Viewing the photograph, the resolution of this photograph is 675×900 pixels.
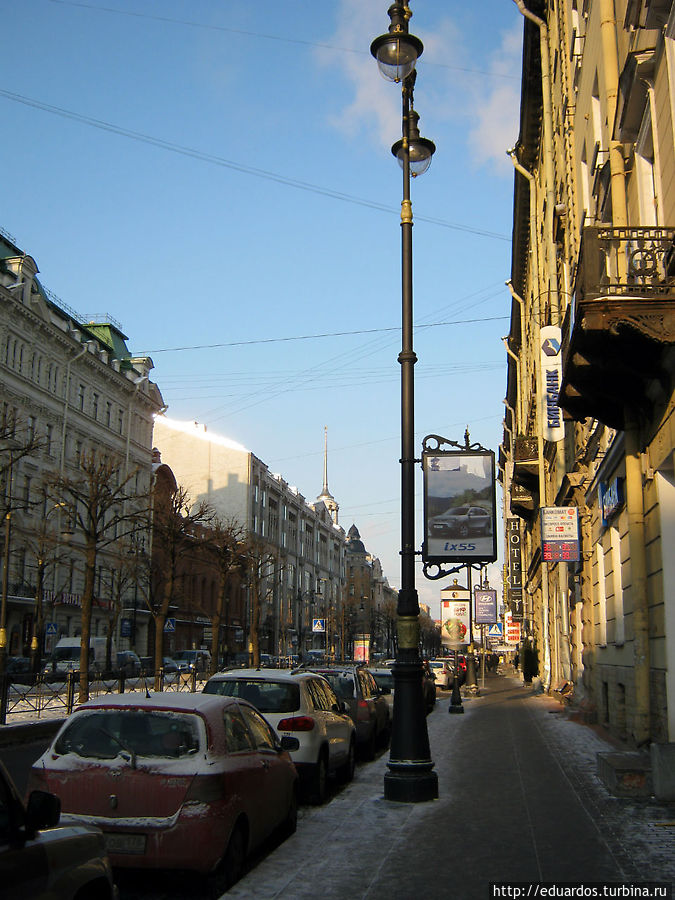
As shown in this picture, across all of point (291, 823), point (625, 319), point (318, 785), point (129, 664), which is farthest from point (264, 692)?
point (129, 664)

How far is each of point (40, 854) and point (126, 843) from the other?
9.15 feet

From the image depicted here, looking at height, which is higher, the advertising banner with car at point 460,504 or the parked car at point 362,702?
the advertising banner with car at point 460,504

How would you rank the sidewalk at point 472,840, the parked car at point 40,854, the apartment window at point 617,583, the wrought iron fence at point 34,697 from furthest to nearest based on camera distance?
the wrought iron fence at point 34,697 < the apartment window at point 617,583 < the sidewalk at point 472,840 < the parked car at point 40,854

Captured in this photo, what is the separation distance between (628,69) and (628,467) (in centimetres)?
557

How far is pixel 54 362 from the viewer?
181 ft

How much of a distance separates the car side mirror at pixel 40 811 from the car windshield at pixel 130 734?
2939 millimetres

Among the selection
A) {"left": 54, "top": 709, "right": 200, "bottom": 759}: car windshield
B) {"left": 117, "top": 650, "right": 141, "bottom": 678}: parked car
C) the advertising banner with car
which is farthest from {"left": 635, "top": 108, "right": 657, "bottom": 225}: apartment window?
{"left": 117, "top": 650, "right": 141, "bottom": 678}: parked car

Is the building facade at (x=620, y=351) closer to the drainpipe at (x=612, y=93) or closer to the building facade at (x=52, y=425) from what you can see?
the drainpipe at (x=612, y=93)

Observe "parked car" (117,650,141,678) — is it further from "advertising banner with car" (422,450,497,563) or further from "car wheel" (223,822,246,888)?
"car wheel" (223,822,246,888)

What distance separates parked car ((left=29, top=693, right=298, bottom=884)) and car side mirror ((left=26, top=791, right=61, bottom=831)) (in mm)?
2743

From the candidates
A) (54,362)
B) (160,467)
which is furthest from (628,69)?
(160,467)

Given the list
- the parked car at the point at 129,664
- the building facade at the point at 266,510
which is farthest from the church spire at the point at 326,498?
the parked car at the point at 129,664

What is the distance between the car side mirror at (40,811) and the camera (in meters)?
3.89

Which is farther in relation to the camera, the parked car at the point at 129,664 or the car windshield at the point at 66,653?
the parked car at the point at 129,664
